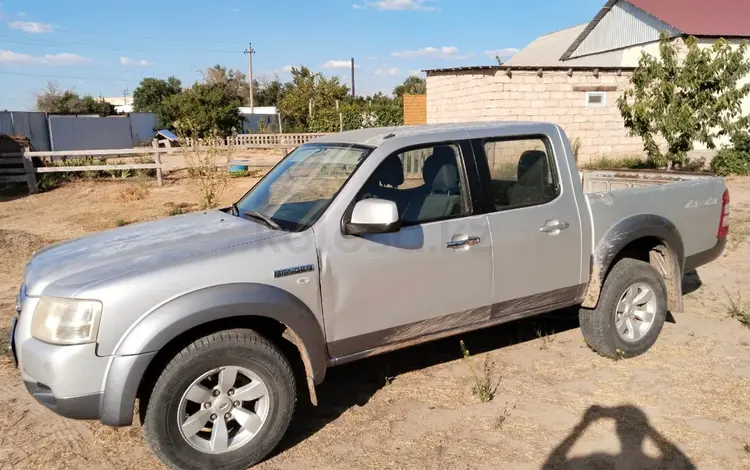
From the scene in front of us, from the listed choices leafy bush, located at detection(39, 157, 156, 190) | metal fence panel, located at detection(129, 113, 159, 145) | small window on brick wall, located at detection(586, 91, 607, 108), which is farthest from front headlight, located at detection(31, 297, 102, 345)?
metal fence panel, located at detection(129, 113, 159, 145)

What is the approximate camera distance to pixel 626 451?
3527mm

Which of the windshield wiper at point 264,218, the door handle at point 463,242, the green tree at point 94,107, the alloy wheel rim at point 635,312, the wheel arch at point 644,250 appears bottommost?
the alloy wheel rim at point 635,312

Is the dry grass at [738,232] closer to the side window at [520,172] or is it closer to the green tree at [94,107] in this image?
the side window at [520,172]

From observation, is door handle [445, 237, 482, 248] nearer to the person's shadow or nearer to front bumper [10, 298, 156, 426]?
the person's shadow

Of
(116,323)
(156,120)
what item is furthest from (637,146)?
(156,120)

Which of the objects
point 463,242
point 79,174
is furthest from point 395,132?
point 79,174

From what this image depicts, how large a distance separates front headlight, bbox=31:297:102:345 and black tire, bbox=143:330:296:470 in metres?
0.43

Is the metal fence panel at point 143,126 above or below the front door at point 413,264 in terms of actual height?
above

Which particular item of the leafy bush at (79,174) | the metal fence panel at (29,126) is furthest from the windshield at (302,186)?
the metal fence panel at (29,126)

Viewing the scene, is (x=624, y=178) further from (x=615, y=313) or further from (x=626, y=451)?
(x=626, y=451)

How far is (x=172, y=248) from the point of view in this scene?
3.38m

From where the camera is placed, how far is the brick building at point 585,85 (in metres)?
16.2

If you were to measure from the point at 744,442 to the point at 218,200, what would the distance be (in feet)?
37.7

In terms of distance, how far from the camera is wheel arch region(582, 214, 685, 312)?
14.8ft
